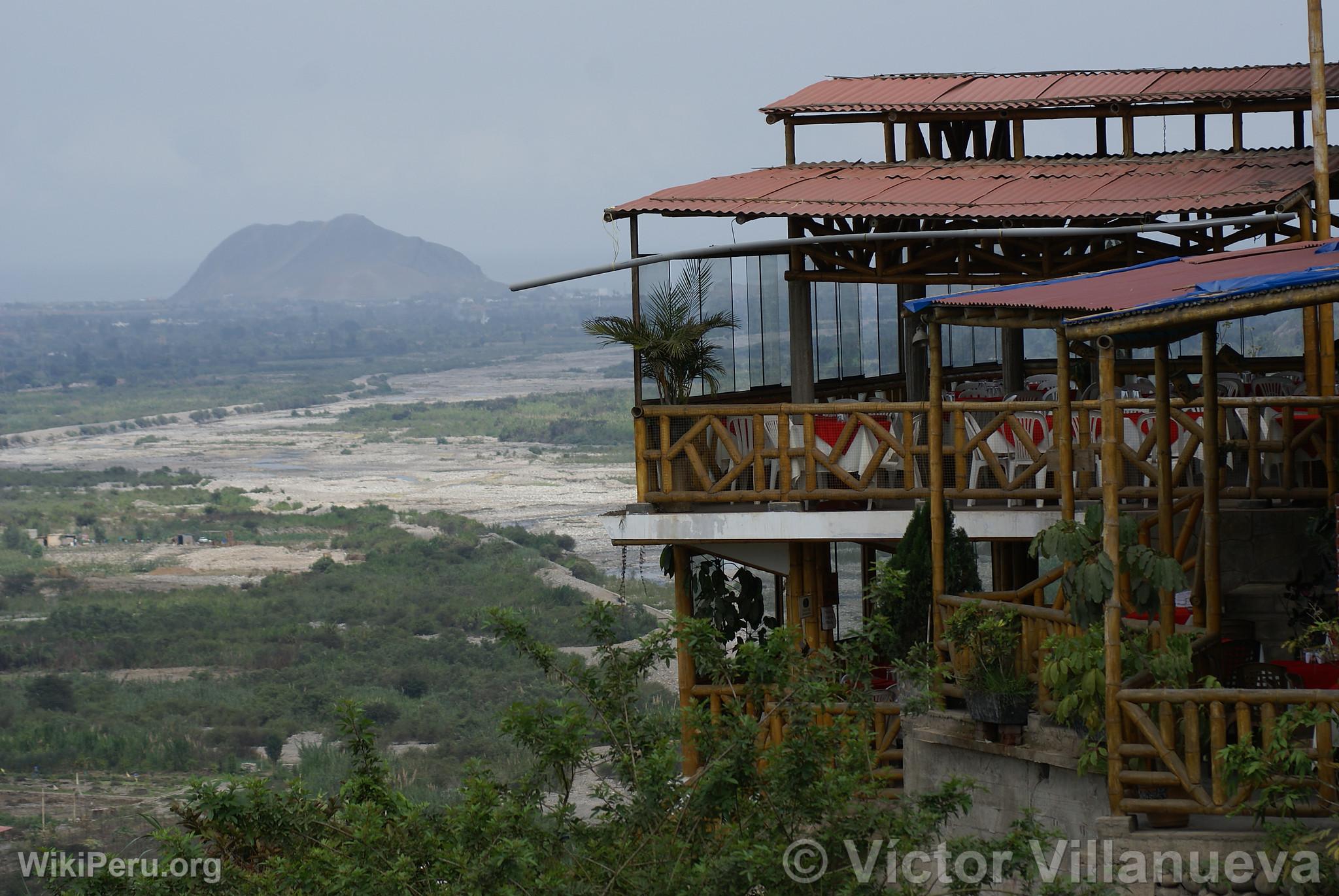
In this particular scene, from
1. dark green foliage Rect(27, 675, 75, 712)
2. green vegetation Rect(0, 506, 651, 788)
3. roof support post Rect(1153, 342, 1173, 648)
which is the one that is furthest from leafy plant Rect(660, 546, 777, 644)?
dark green foliage Rect(27, 675, 75, 712)

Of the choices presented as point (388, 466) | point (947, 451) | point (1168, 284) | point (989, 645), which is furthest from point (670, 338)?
point (388, 466)

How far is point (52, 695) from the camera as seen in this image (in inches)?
2197

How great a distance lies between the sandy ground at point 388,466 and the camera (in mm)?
86750

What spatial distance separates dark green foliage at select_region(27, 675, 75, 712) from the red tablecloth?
50689mm

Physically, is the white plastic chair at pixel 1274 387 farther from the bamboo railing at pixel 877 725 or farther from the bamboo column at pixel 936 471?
the bamboo railing at pixel 877 725

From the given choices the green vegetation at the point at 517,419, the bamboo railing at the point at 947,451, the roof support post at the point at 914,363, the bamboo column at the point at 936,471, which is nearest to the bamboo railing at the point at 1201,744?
the bamboo column at the point at 936,471

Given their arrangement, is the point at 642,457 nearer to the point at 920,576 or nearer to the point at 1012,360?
the point at 920,576

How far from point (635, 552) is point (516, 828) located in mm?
69922

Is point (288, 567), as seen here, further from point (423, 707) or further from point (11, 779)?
point (11, 779)

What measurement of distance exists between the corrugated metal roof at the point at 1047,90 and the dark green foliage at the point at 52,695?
45.3m

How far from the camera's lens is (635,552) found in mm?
78188

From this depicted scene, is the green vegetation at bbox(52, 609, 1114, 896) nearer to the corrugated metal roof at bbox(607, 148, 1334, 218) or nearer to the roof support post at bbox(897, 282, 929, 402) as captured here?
the corrugated metal roof at bbox(607, 148, 1334, 218)

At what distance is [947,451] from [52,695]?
1947 inches

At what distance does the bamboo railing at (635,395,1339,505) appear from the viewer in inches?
449
